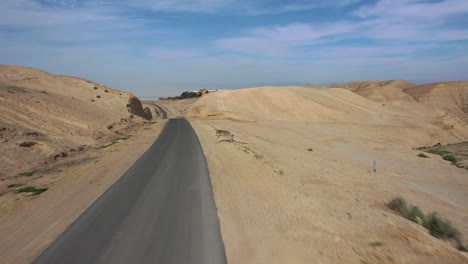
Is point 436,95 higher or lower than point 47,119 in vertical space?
lower

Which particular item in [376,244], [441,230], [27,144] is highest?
[27,144]

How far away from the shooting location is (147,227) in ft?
28.1

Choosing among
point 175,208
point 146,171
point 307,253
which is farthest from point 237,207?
point 146,171

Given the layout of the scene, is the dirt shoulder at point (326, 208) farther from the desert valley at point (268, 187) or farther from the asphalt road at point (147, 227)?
the asphalt road at point (147, 227)

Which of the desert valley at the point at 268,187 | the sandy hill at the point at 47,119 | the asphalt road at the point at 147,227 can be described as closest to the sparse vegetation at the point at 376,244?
the desert valley at the point at 268,187

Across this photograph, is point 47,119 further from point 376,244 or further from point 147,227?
point 376,244

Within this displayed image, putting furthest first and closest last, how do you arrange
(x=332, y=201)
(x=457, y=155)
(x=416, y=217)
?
(x=457, y=155), (x=332, y=201), (x=416, y=217)

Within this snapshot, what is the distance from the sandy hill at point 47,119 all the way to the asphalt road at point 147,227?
385 inches

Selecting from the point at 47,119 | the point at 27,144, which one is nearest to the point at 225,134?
the point at 27,144

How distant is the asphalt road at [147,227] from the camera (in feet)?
23.1

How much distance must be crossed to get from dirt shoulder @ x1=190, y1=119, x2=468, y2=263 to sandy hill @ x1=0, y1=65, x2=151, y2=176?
10959mm

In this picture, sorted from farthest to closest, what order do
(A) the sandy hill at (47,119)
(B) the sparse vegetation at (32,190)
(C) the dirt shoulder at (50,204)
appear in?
1. (A) the sandy hill at (47,119)
2. (B) the sparse vegetation at (32,190)
3. (C) the dirt shoulder at (50,204)

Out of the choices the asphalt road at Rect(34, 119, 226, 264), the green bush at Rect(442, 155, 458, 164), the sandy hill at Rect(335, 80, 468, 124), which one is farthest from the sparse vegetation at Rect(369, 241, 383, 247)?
the sandy hill at Rect(335, 80, 468, 124)

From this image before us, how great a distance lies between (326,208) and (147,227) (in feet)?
17.9
